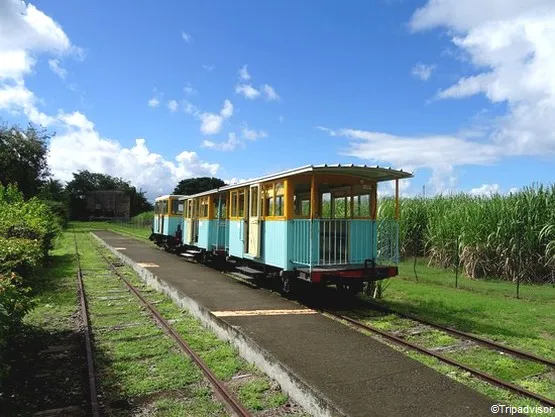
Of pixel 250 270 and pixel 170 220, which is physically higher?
pixel 170 220

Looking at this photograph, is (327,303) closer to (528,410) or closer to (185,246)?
(528,410)

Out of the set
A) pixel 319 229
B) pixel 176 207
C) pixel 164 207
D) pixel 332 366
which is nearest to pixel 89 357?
pixel 332 366

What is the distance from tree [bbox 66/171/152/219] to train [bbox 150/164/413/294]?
74.8 meters

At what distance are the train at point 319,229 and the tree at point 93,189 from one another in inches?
2946

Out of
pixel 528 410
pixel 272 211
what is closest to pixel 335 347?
pixel 528 410

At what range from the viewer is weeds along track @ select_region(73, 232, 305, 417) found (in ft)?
16.4

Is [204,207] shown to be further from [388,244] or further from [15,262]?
[15,262]

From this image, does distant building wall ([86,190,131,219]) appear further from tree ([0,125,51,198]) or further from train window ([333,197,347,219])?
train window ([333,197,347,219])

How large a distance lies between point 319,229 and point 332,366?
13.9 feet

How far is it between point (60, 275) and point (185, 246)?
7.37 metres

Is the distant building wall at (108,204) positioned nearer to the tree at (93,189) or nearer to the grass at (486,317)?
the tree at (93,189)

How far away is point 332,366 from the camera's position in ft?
18.5

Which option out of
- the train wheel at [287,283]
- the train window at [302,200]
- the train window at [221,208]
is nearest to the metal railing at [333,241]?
the train wheel at [287,283]

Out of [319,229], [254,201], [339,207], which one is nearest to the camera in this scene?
[319,229]
